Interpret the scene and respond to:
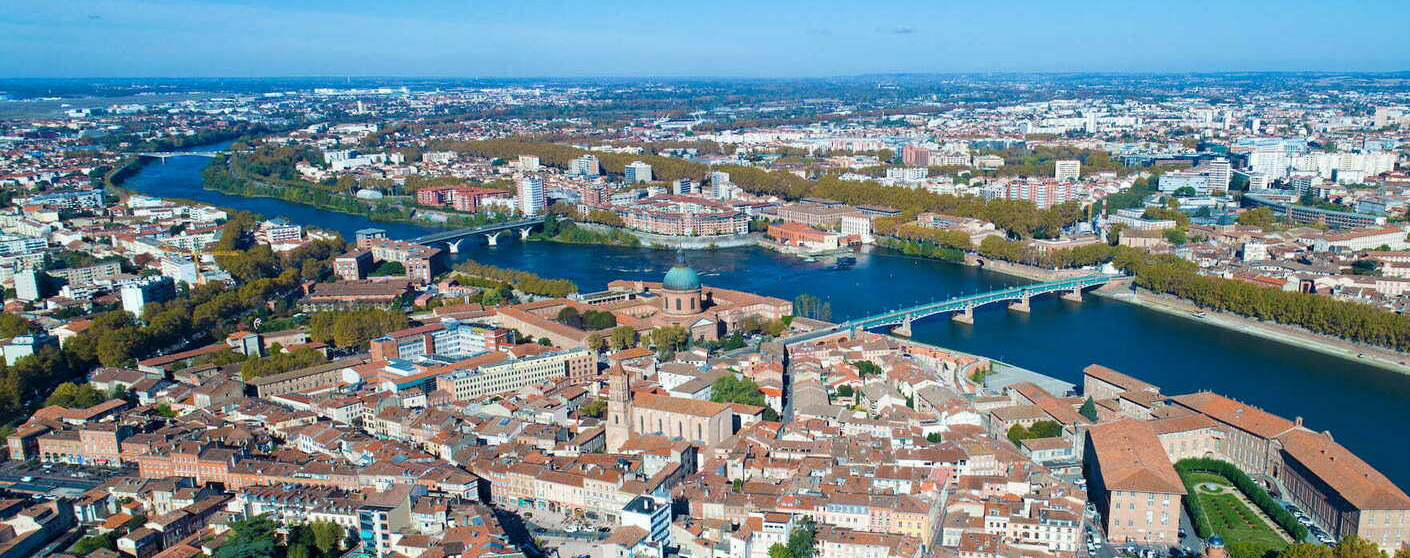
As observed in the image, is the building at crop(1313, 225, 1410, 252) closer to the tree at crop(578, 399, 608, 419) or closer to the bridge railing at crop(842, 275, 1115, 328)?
the bridge railing at crop(842, 275, 1115, 328)

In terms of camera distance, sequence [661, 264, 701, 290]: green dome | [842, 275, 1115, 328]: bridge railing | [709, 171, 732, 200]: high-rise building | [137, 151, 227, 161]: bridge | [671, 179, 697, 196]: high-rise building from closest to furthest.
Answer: [661, 264, 701, 290]: green dome
[842, 275, 1115, 328]: bridge railing
[709, 171, 732, 200]: high-rise building
[671, 179, 697, 196]: high-rise building
[137, 151, 227, 161]: bridge

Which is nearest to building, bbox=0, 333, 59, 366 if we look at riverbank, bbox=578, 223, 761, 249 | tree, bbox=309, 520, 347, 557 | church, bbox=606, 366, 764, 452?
tree, bbox=309, 520, 347, 557

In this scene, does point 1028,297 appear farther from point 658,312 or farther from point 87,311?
point 87,311

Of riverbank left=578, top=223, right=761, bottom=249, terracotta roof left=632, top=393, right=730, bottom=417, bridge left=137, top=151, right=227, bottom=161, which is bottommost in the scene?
riverbank left=578, top=223, right=761, bottom=249

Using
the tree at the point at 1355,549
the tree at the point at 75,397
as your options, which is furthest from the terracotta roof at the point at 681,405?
the tree at the point at 75,397

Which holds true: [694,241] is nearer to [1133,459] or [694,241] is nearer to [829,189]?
[829,189]

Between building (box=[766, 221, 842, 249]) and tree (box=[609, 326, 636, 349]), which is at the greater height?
tree (box=[609, 326, 636, 349])

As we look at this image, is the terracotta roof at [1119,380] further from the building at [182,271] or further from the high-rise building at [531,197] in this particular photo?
the high-rise building at [531,197]
